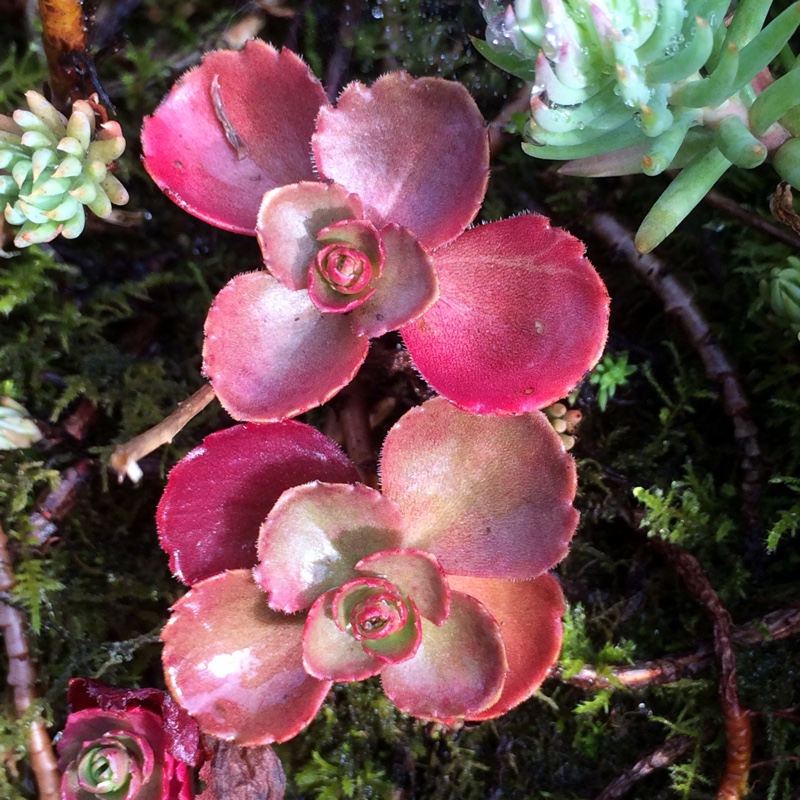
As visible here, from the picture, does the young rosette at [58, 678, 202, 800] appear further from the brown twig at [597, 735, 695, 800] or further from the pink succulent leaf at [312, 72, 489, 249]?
the pink succulent leaf at [312, 72, 489, 249]

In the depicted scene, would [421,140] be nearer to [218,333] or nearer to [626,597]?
[218,333]

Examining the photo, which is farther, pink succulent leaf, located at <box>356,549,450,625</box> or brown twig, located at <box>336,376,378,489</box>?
brown twig, located at <box>336,376,378,489</box>

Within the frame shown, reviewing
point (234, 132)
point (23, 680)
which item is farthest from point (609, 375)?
point (23, 680)

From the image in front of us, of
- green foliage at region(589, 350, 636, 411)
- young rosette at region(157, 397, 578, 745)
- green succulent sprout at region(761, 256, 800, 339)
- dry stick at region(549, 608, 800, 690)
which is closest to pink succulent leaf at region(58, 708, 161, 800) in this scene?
young rosette at region(157, 397, 578, 745)

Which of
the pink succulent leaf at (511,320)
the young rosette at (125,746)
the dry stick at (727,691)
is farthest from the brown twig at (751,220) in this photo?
the young rosette at (125,746)

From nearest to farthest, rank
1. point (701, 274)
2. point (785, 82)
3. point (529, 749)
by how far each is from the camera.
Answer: point (785, 82) < point (529, 749) < point (701, 274)

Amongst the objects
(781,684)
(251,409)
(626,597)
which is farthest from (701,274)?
(251,409)

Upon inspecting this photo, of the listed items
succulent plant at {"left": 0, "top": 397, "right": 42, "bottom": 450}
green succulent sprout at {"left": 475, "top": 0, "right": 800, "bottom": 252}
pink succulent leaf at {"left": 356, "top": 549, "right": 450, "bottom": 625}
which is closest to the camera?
green succulent sprout at {"left": 475, "top": 0, "right": 800, "bottom": 252}

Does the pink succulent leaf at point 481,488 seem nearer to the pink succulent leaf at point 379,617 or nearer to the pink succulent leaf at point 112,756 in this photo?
the pink succulent leaf at point 379,617
